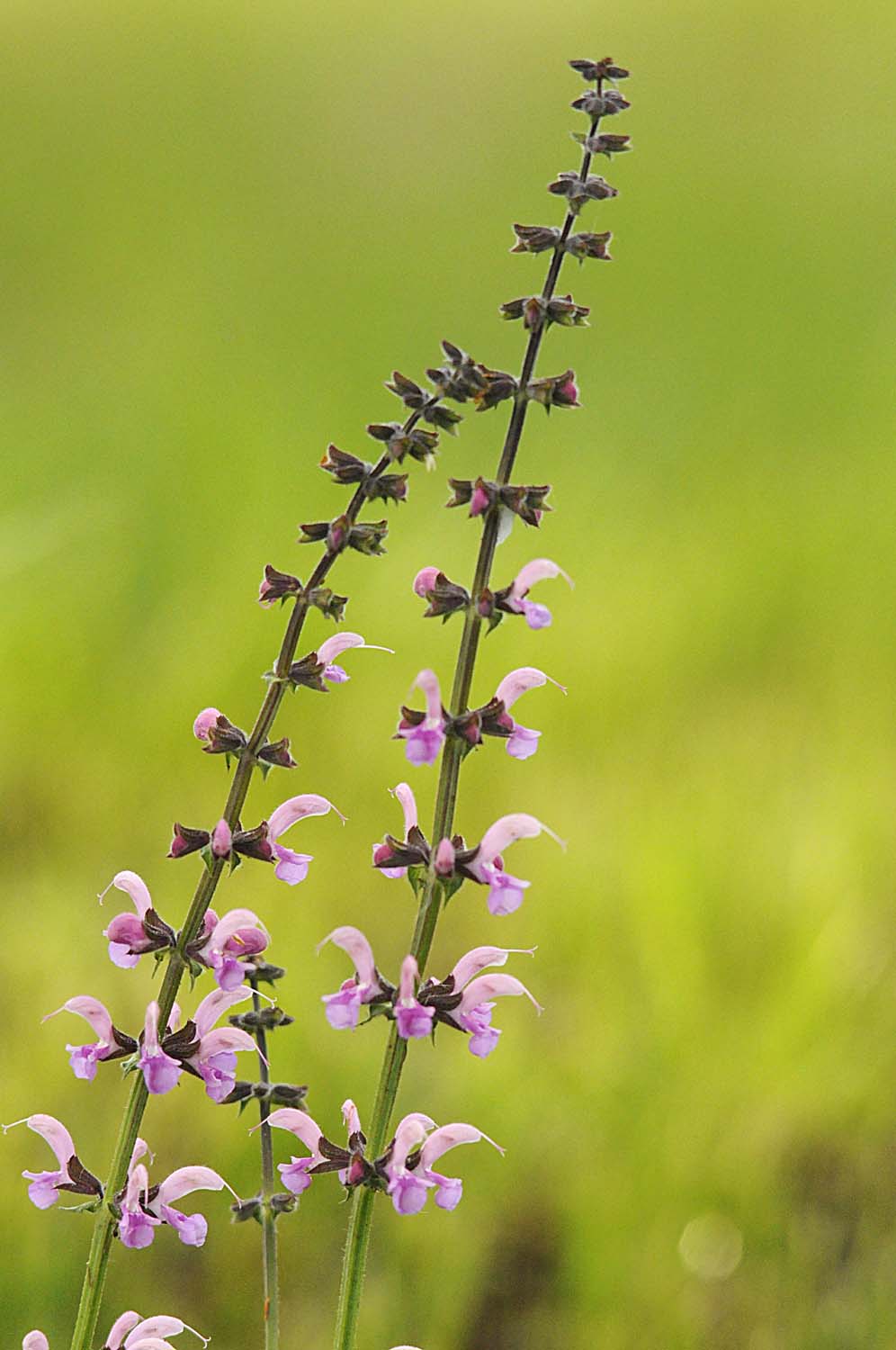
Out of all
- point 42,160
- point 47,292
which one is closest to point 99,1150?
point 47,292

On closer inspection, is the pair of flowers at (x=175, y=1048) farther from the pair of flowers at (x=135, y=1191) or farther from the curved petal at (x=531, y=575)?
the curved petal at (x=531, y=575)

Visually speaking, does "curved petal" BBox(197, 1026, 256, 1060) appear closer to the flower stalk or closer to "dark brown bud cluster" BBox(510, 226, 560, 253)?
the flower stalk

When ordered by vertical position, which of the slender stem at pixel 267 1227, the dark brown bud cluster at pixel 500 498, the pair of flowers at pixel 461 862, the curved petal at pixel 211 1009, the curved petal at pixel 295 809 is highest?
the dark brown bud cluster at pixel 500 498

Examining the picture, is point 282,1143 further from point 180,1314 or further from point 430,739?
point 430,739

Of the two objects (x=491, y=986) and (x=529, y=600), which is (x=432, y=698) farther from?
(x=491, y=986)

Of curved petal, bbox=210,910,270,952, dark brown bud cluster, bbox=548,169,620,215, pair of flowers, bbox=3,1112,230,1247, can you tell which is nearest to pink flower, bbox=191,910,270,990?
curved petal, bbox=210,910,270,952

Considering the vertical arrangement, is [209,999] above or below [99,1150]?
above

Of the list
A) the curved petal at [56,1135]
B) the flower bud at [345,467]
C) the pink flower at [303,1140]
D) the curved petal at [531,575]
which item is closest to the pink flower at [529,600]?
the curved petal at [531,575]
